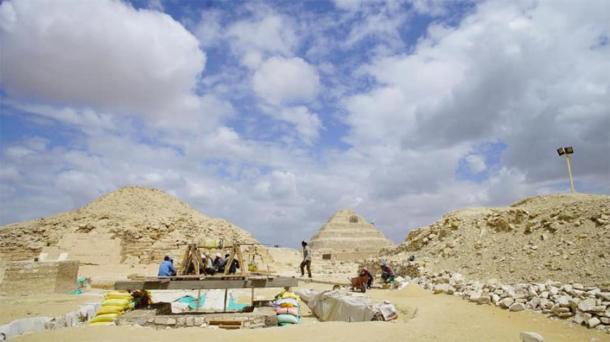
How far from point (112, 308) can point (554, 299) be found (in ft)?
27.2

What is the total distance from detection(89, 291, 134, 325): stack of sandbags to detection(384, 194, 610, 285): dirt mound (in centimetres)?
943

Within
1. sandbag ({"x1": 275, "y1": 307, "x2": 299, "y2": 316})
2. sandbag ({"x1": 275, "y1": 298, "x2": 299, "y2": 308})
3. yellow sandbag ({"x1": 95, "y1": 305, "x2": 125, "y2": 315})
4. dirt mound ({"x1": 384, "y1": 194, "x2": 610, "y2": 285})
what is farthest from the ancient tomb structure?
yellow sandbag ({"x1": 95, "y1": 305, "x2": 125, "y2": 315})

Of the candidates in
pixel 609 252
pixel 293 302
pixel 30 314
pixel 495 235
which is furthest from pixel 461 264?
pixel 30 314

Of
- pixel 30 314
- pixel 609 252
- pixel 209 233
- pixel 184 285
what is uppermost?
pixel 209 233

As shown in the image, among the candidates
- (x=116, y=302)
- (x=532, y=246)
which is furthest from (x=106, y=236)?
(x=532, y=246)

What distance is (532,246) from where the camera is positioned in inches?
463

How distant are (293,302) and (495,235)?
10.1m

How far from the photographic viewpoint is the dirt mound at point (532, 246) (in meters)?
9.73

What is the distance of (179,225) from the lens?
105 feet

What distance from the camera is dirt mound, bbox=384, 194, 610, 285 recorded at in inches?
383

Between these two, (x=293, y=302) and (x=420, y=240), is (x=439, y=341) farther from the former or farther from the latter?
(x=420, y=240)

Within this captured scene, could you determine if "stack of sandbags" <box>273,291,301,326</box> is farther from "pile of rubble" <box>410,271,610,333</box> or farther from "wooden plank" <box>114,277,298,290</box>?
"pile of rubble" <box>410,271,610,333</box>

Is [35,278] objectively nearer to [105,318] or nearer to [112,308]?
[112,308]

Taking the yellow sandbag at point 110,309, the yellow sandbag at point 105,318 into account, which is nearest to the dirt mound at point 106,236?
the yellow sandbag at point 110,309
